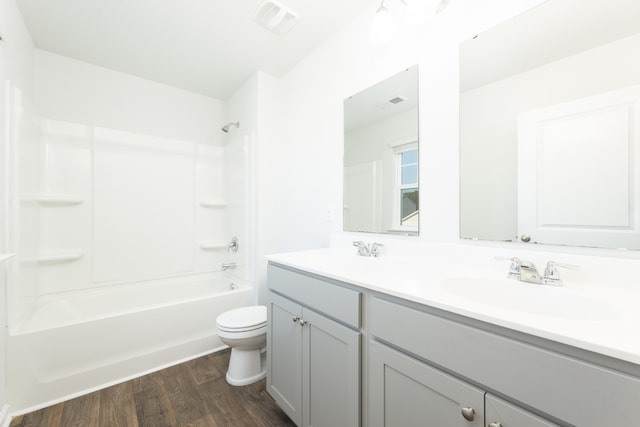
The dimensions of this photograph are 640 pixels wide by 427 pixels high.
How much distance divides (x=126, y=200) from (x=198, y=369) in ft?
5.58

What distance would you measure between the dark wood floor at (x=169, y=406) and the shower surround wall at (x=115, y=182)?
2.21ft

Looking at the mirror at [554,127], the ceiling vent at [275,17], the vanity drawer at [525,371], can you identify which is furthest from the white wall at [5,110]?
the mirror at [554,127]

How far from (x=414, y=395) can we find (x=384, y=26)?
1.68m

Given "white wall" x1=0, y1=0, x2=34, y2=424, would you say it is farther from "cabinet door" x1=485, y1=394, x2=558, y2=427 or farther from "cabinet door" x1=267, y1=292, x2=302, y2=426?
"cabinet door" x1=485, y1=394, x2=558, y2=427

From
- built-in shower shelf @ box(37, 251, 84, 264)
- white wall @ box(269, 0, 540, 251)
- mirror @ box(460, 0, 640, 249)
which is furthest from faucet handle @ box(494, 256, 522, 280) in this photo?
built-in shower shelf @ box(37, 251, 84, 264)

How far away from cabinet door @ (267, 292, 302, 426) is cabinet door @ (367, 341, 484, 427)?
0.46 metres

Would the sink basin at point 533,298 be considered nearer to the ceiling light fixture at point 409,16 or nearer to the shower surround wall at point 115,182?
the ceiling light fixture at point 409,16

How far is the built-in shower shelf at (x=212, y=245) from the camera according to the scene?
9.43 feet

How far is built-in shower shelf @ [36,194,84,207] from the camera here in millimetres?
2088

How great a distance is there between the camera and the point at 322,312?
46.1 inches

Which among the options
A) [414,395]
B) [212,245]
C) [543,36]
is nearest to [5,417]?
[212,245]

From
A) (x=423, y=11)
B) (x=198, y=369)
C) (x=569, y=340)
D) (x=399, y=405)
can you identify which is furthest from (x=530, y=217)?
(x=198, y=369)

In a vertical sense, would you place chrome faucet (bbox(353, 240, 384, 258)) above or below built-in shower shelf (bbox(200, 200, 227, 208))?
below

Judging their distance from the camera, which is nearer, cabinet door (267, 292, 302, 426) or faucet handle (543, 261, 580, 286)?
faucet handle (543, 261, 580, 286)
